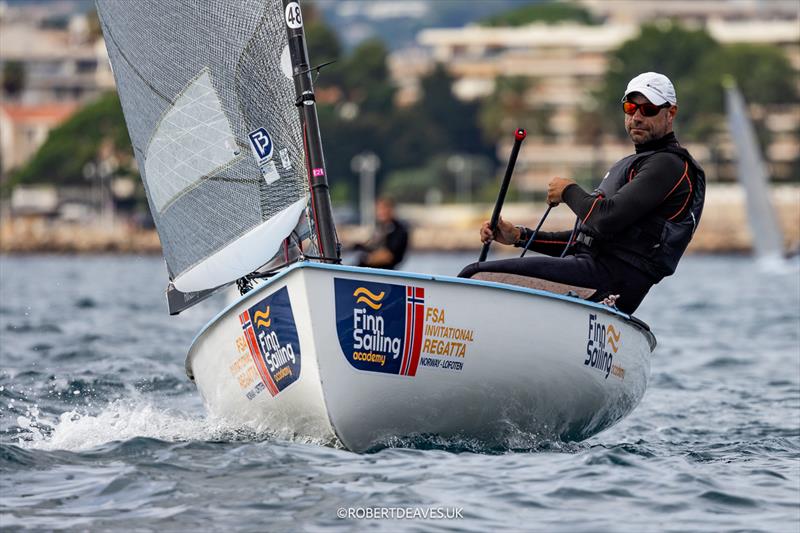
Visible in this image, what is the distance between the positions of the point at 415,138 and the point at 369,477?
99.4 metres

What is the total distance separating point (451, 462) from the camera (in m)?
7.62

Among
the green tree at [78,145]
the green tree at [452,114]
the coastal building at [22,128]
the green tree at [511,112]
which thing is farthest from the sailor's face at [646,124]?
the coastal building at [22,128]

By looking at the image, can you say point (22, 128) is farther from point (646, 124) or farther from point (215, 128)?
point (646, 124)

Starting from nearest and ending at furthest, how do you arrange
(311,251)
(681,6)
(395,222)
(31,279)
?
(311,251)
(395,222)
(31,279)
(681,6)

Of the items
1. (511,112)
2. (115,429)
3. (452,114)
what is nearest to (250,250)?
(115,429)

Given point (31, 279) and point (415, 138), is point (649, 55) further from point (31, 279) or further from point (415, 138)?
point (31, 279)

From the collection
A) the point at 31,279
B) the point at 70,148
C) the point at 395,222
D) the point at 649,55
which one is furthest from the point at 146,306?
the point at 649,55

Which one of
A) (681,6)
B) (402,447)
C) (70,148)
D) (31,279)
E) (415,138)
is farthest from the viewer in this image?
(681,6)

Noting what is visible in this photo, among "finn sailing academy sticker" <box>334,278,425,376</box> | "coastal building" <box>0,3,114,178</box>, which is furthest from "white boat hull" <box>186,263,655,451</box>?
"coastal building" <box>0,3,114,178</box>

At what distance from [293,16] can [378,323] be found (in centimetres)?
204

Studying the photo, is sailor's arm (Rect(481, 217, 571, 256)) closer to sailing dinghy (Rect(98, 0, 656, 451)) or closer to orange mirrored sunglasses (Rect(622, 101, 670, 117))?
sailing dinghy (Rect(98, 0, 656, 451))

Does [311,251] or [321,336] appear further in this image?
[311,251]

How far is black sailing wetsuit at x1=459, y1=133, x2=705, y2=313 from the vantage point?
26.2 ft

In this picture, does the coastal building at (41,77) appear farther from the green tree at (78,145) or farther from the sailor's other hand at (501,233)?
the sailor's other hand at (501,233)
